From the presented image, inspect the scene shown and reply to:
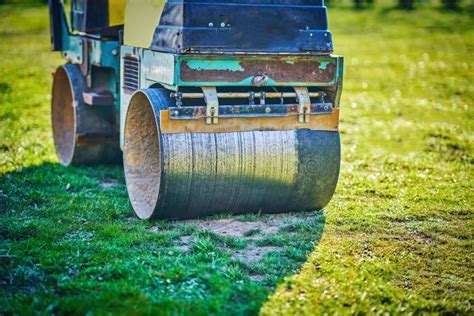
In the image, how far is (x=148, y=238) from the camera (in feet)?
20.0

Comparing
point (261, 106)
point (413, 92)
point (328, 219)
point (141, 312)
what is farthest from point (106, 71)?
A: point (413, 92)

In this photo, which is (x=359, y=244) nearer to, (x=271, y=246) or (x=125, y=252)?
(x=271, y=246)

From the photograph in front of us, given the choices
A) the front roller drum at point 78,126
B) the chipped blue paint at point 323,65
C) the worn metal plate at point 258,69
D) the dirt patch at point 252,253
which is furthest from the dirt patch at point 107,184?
the chipped blue paint at point 323,65

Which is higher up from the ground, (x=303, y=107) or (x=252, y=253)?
(x=303, y=107)

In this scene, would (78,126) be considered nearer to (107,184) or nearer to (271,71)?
(107,184)

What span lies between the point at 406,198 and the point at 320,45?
2.06m

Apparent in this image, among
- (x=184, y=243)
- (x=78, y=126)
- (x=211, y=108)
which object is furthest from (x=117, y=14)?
(x=184, y=243)

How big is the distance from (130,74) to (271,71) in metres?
1.64

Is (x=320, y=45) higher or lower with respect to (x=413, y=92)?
higher

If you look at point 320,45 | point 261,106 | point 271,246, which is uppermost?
point 320,45

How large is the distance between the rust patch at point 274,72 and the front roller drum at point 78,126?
2.52m

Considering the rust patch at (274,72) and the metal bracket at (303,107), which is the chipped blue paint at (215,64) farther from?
the metal bracket at (303,107)

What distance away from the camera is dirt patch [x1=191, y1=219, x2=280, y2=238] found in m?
6.32

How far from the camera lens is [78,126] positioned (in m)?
8.39
